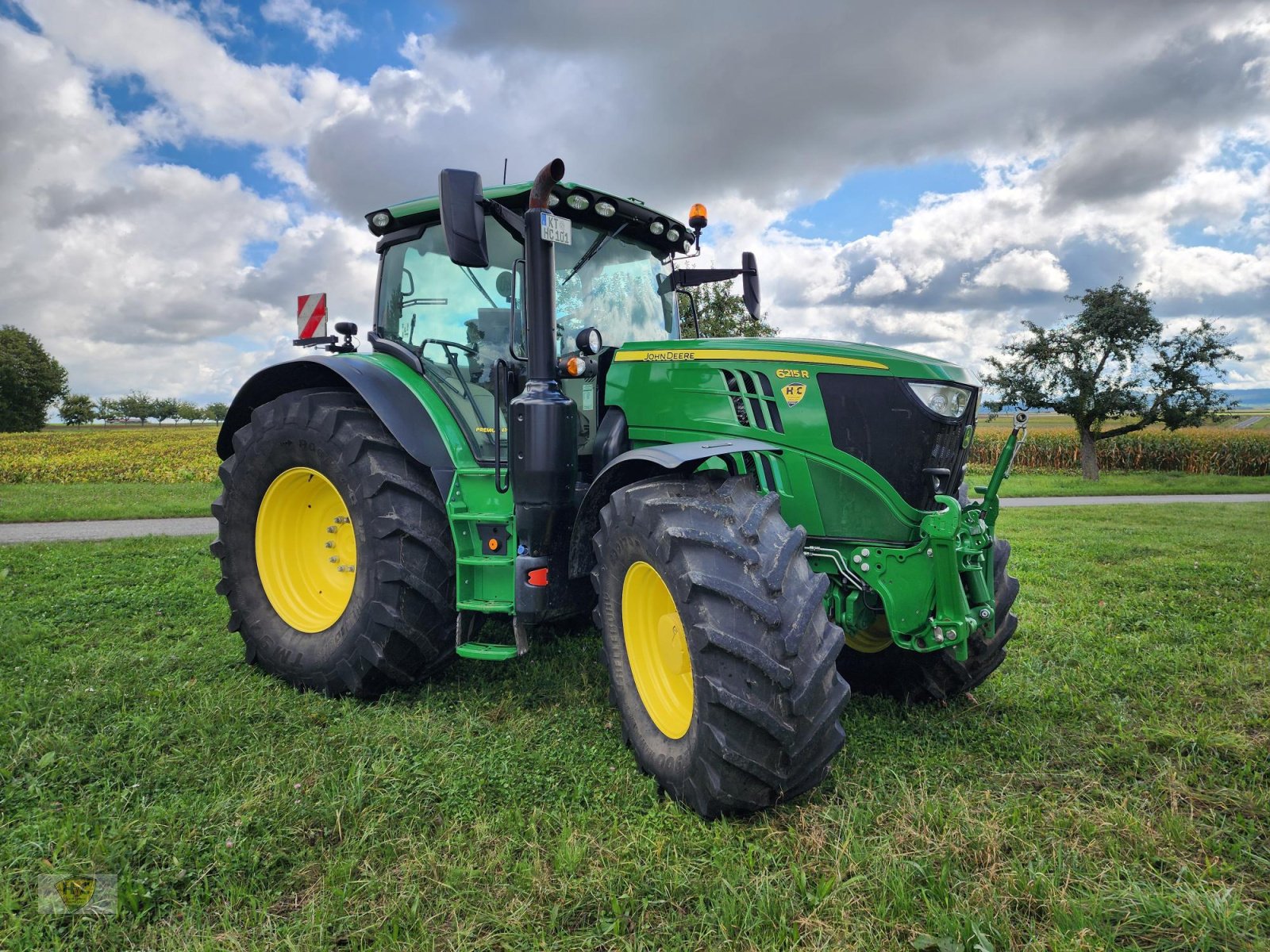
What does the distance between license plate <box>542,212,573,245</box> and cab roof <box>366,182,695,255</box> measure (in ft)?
0.79

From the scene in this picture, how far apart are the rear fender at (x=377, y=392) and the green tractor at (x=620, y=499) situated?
0.02 m

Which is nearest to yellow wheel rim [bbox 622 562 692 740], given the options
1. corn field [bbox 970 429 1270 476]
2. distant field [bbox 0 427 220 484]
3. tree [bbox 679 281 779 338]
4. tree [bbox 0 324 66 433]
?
tree [bbox 679 281 779 338]

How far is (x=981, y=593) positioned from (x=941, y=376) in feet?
2.89

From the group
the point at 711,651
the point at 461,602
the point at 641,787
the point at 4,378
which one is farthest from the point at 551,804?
the point at 4,378

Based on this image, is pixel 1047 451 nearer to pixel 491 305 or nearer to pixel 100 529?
pixel 100 529

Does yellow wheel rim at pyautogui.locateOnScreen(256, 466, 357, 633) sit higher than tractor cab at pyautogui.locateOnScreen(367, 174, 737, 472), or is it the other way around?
tractor cab at pyautogui.locateOnScreen(367, 174, 737, 472)

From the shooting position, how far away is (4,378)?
139 ft

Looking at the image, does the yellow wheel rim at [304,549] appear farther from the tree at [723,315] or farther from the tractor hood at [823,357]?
the tree at [723,315]

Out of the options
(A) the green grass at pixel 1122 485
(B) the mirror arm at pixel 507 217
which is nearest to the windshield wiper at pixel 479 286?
(B) the mirror arm at pixel 507 217

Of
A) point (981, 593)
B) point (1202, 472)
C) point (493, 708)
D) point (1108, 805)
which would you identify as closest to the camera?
point (1108, 805)

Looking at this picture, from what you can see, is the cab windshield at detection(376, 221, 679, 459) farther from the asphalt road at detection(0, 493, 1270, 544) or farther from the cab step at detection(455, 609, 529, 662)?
the asphalt road at detection(0, 493, 1270, 544)

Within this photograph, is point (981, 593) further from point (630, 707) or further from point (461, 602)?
point (461, 602)

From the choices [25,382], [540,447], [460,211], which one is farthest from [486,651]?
[25,382]

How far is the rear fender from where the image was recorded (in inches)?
147
